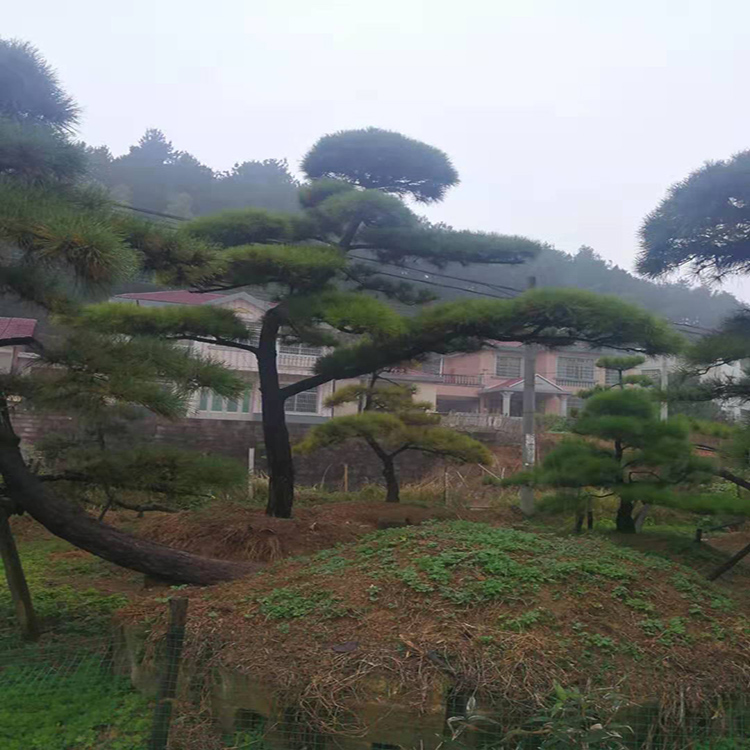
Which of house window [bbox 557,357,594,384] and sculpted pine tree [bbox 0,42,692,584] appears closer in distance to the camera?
sculpted pine tree [bbox 0,42,692,584]

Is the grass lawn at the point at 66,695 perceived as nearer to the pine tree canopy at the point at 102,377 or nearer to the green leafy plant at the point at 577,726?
the pine tree canopy at the point at 102,377

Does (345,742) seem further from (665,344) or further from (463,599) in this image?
(665,344)

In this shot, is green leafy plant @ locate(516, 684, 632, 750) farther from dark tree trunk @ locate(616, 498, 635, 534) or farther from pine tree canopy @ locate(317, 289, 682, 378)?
dark tree trunk @ locate(616, 498, 635, 534)

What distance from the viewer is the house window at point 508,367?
2683 centimetres

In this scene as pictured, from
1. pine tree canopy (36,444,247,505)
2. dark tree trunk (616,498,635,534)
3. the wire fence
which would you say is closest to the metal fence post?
the wire fence

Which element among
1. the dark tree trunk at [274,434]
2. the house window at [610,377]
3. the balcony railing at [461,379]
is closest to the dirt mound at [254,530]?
the dark tree trunk at [274,434]

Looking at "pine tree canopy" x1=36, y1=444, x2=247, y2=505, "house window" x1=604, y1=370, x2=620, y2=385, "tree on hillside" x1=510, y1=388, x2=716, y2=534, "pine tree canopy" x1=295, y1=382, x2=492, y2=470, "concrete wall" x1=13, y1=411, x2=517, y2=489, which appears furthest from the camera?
"house window" x1=604, y1=370, x2=620, y2=385

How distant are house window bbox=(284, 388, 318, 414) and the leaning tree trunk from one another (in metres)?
14.7

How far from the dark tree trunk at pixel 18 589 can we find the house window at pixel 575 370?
2310 centimetres

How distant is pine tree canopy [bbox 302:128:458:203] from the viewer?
786cm

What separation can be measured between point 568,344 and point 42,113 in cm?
474

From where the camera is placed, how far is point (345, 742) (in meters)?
2.87

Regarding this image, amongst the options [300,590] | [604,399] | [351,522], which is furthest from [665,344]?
[300,590]

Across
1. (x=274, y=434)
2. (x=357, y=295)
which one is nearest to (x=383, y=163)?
(x=357, y=295)
